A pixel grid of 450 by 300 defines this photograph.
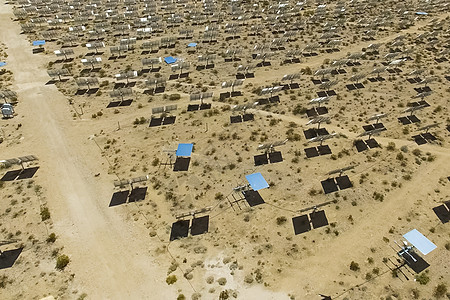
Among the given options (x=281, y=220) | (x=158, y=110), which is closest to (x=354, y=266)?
(x=281, y=220)

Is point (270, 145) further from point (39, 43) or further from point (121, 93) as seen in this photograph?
point (39, 43)

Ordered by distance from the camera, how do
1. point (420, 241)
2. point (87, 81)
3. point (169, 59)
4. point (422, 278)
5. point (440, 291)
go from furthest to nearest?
point (169, 59)
point (87, 81)
point (420, 241)
point (422, 278)
point (440, 291)

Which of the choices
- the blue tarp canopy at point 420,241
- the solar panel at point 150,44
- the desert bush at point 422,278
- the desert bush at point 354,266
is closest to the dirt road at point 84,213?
the desert bush at point 354,266

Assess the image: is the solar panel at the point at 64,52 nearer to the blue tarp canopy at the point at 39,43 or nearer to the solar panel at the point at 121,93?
the blue tarp canopy at the point at 39,43

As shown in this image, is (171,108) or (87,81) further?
(87,81)

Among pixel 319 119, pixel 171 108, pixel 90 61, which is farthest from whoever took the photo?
pixel 90 61

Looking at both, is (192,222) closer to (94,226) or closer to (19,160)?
(94,226)

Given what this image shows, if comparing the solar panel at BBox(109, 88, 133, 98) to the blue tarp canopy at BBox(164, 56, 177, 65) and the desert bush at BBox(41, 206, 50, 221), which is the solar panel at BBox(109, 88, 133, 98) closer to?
the blue tarp canopy at BBox(164, 56, 177, 65)
